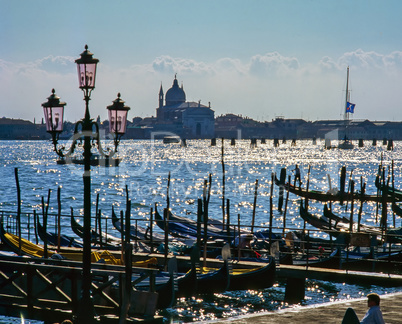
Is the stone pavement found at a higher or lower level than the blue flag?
lower

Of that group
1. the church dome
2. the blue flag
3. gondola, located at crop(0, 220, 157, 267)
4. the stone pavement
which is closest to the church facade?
the church dome

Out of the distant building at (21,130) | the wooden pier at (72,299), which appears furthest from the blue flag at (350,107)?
the distant building at (21,130)

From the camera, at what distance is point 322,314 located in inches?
337

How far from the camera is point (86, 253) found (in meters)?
7.98

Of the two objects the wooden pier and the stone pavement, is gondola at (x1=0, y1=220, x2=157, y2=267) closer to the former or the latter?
the wooden pier

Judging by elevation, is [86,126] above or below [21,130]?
below

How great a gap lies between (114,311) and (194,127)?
529 ft

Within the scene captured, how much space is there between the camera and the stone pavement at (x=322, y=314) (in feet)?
27.0

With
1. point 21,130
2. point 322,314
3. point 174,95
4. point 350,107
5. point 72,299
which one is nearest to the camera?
point 322,314

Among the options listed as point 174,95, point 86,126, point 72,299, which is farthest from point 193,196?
point 174,95

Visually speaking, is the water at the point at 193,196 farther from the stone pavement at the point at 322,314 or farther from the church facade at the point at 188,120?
the church facade at the point at 188,120

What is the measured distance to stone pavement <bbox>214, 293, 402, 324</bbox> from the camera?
8.23m

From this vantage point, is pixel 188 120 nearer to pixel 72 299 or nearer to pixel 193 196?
pixel 193 196

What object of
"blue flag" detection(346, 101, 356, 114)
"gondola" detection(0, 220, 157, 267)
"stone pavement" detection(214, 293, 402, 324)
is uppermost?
"blue flag" detection(346, 101, 356, 114)
